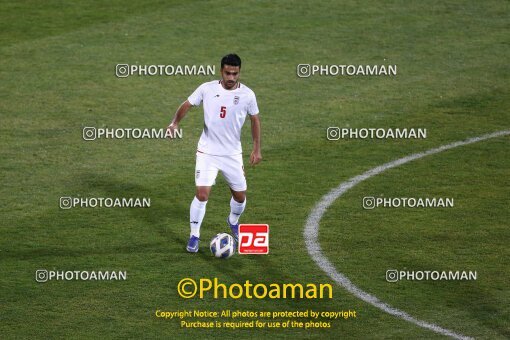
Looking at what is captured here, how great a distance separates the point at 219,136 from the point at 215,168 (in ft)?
1.41

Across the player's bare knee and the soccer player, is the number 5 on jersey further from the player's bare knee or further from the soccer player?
the player's bare knee

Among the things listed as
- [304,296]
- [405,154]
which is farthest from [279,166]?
[304,296]

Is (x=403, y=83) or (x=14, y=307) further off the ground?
(x=403, y=83)

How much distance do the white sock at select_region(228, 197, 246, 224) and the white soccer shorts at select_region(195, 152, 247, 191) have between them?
339mm

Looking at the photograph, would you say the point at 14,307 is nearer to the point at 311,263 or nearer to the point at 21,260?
the point at 21,260

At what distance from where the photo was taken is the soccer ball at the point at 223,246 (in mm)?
15016

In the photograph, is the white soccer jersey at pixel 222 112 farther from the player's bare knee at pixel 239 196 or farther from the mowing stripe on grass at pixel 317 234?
the mowing stripe on grass at pixel 317 234

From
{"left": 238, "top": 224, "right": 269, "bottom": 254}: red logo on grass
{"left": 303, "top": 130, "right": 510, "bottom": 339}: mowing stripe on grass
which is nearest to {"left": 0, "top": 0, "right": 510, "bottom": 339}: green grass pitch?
{"left": 303, "top": 130, "right": 510, "bottom": 339}: mowing stripe on grass

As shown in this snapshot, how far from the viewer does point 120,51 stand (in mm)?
23250

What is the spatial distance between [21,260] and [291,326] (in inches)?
154

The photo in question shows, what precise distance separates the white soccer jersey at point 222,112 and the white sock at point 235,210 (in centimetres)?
73

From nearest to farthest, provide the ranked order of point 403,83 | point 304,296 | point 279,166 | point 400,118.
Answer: point 304,296
point 279,166
point 400,118
point 403,83

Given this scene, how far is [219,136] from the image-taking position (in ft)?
49.9

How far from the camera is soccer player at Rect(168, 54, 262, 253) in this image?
15109mm
